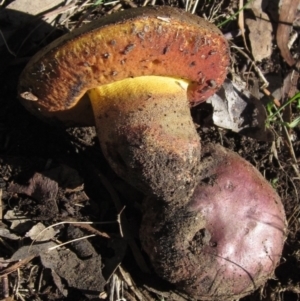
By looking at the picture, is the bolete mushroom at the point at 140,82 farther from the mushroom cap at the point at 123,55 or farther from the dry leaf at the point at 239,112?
the dry leaf at the point at 239,112

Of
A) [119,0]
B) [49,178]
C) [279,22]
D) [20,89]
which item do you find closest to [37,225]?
[49,178]

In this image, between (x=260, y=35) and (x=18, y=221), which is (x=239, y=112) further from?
(x=18, y=221)

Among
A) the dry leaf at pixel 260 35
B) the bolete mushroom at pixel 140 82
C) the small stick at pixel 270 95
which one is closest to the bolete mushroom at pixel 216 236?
the bolete mushroom at pixel 140 82

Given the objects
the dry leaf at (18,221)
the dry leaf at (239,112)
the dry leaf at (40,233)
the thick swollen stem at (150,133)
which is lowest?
the dry leaf at (40,233)

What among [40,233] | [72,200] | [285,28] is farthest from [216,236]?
[285,28]

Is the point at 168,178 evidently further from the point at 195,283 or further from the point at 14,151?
the point at 14,151

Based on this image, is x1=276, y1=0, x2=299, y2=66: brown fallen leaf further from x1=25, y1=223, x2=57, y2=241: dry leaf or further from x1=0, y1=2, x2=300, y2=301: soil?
x1=25, y1=223, x2=57, y2=241: dry leaf
